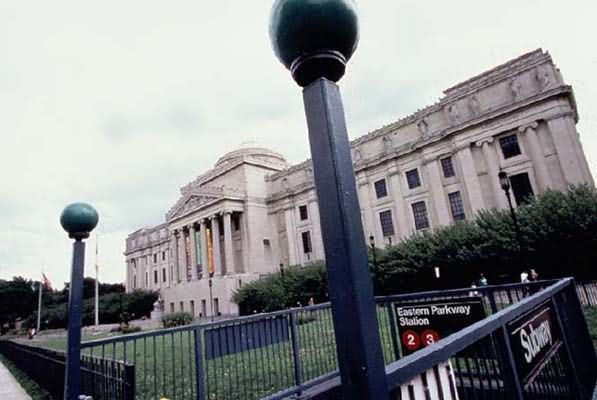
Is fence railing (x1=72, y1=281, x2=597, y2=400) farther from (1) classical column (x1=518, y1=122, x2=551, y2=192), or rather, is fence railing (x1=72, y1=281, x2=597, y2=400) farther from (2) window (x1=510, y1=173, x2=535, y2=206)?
(2) window (x1=510, y1=173, x2=535, y2=206)

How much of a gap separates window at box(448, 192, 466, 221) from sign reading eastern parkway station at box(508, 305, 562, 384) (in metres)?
32.6

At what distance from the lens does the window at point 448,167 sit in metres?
34.2

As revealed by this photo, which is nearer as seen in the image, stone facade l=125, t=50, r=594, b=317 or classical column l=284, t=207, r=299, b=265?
stone facade l=125, t=50, r=594, b=317

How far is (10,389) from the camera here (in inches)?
426

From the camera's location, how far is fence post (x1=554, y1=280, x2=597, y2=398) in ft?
12.8

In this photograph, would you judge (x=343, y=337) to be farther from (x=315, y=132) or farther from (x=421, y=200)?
(x=421, y=200)

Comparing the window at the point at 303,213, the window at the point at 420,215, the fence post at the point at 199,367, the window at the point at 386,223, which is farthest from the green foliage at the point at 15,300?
the fence post at the point at 199,367

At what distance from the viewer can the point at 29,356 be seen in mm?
12062

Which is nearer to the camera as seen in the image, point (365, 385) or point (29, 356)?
point (365, 385)

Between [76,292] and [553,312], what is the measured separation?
5.26m

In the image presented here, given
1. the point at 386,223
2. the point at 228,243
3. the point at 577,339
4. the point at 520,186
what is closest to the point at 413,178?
the point at 386,223

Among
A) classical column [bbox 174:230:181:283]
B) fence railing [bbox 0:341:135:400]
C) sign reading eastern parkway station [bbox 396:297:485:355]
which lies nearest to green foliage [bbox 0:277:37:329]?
classical column [bbox 174:230:181:283]

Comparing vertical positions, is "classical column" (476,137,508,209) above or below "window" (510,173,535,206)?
above

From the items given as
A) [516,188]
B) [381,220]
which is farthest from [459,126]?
[381,220]
